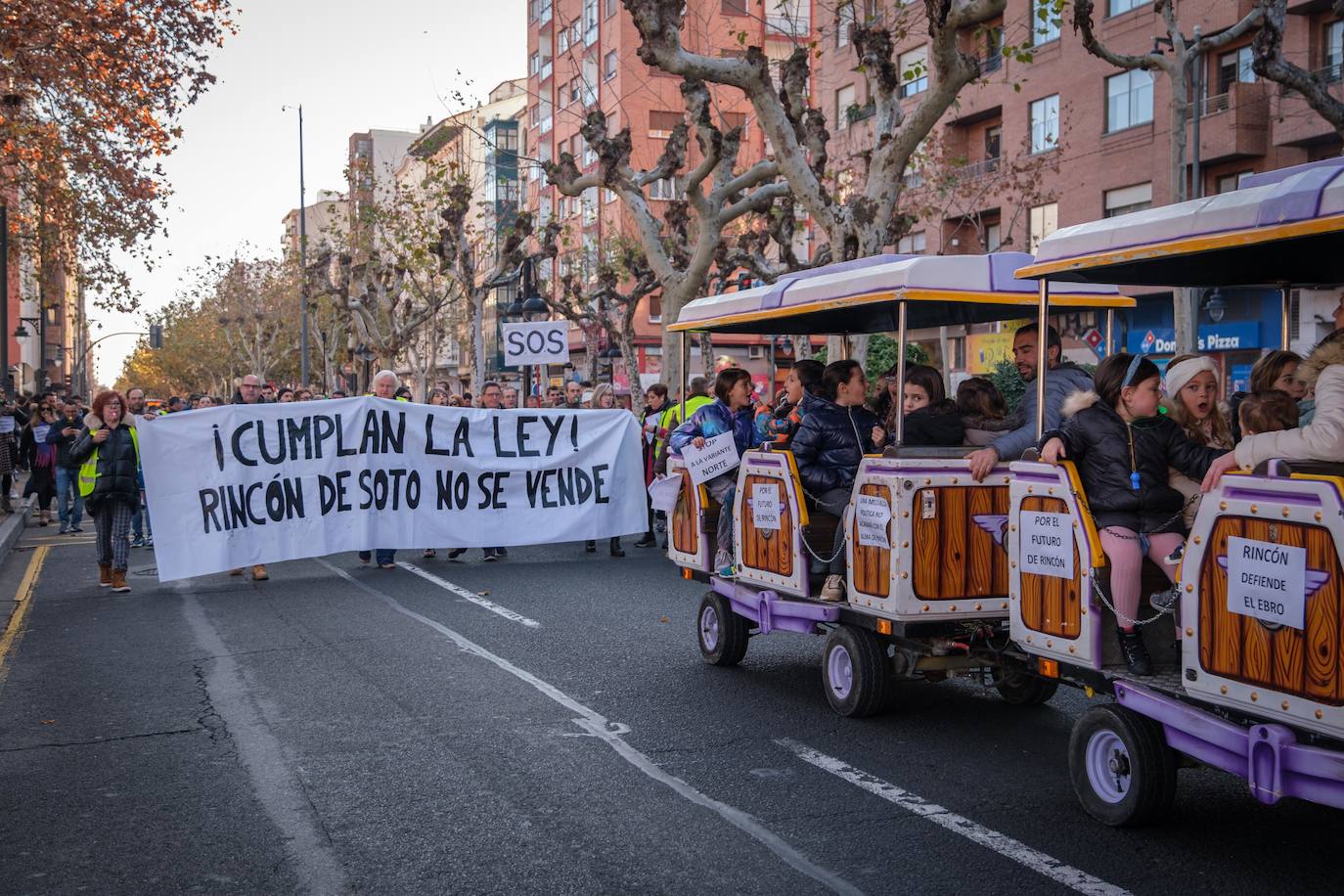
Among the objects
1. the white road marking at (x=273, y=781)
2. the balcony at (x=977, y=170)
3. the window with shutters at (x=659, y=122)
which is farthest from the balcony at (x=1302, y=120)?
the window with shutters at (x=659, y=122)

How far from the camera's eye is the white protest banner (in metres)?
13.3

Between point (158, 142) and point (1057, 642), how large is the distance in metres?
20.0

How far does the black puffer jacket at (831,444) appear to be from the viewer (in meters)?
8.25

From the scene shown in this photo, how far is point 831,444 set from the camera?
325 inches

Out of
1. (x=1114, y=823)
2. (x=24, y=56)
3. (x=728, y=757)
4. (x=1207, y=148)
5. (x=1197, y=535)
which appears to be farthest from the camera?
(x=1207, y=148)

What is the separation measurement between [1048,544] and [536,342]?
Result: 18.1 meters

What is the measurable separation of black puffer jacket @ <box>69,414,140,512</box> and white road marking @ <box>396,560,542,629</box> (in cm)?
289

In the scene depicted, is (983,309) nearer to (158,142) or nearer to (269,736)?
(269,736)

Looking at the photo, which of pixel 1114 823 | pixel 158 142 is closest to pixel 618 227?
pixel 158 142

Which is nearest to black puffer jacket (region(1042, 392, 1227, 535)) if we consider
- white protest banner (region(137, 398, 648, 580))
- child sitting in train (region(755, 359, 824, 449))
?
child sitting in train (region(755, 359, 824, 449))

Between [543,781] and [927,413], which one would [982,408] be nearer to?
[927,413]

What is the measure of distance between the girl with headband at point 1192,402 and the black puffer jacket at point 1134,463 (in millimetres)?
75

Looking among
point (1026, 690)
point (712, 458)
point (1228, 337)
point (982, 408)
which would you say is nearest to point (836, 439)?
point (982, 408)

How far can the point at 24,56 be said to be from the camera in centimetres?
→ 1908
